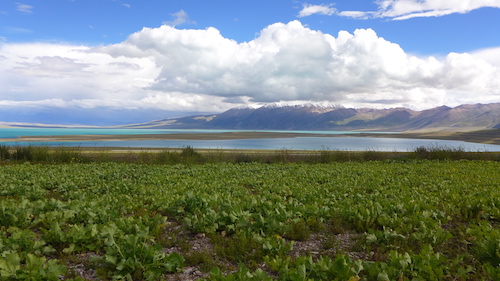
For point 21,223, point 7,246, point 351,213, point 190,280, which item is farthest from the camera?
point 351,213

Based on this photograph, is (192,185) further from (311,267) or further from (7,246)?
(311,267)

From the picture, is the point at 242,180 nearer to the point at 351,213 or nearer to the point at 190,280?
the point at 351,213

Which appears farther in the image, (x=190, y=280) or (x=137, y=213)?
(x=137, y=213)

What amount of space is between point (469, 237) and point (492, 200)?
3914 mm

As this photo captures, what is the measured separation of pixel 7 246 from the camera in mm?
6035

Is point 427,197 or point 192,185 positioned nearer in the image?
point 427,197

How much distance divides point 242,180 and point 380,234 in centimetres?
1049

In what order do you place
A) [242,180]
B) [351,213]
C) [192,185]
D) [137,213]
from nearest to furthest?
[351,213] < [137,213] < [192,185] < [242,180]

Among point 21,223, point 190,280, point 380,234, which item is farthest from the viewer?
point 21,223

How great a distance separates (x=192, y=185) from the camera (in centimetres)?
1447

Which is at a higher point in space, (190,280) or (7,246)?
(7,246)

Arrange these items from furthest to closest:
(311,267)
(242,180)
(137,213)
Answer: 1. (242,180)
2. (137,213)
3. (311,267)

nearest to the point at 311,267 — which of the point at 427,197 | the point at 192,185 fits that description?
the point at 427,197

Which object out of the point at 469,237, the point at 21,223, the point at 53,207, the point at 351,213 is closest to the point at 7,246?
the point at 21,223
